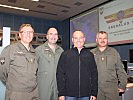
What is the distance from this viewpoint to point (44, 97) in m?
2.15

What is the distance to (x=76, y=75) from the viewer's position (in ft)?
6.10

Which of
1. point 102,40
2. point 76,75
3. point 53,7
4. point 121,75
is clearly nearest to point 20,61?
point 76,75

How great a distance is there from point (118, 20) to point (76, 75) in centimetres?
290

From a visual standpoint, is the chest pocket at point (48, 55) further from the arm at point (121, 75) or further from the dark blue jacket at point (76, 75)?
the arm at point (121, 75)

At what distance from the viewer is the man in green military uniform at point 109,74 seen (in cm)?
217

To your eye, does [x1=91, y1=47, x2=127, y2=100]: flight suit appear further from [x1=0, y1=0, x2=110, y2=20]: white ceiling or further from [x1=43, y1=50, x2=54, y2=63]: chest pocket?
[x1=0, y1=0, x2=110, y2=20]: white ceiling

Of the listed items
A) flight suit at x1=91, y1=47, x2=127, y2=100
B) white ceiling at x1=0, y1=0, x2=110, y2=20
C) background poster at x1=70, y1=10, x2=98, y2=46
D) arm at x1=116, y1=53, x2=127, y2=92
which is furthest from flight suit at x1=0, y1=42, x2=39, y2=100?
background poster at x1=70, y1=10, x2=98, y2=46

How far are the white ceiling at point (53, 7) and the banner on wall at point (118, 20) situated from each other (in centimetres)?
33

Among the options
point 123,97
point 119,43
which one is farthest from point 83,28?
point 123,97

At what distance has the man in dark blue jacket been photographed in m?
1.85

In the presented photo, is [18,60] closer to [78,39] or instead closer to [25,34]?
[25,34]

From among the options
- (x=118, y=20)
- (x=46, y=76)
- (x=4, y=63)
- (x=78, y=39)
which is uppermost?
(x=118, y=20)

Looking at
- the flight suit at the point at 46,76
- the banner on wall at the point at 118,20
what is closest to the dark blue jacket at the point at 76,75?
the flight suit at the point at 46,76

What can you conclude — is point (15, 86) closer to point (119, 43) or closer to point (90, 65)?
point (90, 65)
